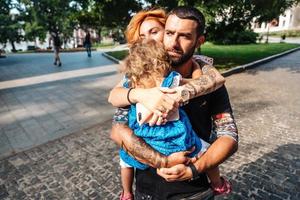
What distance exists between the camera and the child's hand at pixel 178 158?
5.30 ft

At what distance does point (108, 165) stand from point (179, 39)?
3.40 m

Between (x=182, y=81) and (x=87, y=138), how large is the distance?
4.46m

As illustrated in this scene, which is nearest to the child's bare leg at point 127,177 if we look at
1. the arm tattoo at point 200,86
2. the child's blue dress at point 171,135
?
the child's blue dress at point 171,135

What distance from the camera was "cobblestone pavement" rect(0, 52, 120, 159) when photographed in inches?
236

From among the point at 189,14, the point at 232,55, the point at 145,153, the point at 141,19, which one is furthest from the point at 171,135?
the point at 232,55

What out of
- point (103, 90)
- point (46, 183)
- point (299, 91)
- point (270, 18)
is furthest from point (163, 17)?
point (270, 18)

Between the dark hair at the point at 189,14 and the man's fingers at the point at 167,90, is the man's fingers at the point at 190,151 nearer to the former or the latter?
the man's fingers at the point at 167,90

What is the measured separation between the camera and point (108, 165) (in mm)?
4641

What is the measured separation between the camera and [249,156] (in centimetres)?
481

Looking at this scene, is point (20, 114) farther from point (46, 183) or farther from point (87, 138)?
point (46, 183)

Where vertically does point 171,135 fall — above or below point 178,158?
above

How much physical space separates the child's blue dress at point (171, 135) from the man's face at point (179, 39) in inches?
7.4

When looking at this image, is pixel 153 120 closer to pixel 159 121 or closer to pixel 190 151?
pixel 159 121

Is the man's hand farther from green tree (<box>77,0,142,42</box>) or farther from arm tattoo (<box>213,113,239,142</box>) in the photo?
green tree (<box>77,0,142,42</box>)
